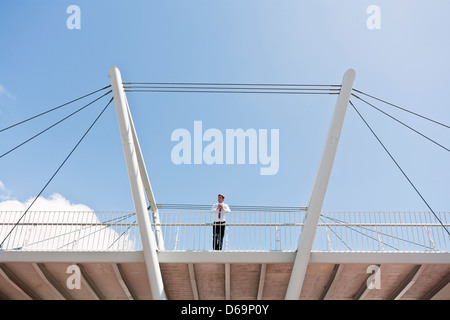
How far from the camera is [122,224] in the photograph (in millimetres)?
13812

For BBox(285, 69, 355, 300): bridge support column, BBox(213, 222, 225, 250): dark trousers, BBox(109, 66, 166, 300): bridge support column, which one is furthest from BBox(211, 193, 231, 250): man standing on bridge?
BBox(285, 69, 355, 300): bridge support column

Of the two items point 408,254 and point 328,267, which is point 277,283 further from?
point 408,254

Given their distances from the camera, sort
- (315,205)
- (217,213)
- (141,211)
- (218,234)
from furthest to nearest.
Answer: (217,213) < (218,234) < (141,211) < (315,205)

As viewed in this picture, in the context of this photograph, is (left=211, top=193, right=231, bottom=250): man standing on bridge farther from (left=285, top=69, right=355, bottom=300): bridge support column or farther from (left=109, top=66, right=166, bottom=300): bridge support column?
(left=285, top=69, right=355, bottom=300): bridge support column

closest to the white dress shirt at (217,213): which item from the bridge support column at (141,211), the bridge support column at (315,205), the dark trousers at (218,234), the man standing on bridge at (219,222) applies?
the man standing on bridge at (219,222)

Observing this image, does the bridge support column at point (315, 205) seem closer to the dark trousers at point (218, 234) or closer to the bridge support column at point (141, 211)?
the dark trousers at point (218, 234)

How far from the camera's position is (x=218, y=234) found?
535 inches

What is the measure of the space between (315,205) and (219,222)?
3.58 meters

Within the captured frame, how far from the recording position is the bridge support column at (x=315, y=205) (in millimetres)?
12062

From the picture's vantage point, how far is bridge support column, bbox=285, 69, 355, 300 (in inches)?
475

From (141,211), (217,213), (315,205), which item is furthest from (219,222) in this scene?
(315,205)

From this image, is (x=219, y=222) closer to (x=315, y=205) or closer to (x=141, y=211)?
(x=141, y=211)
